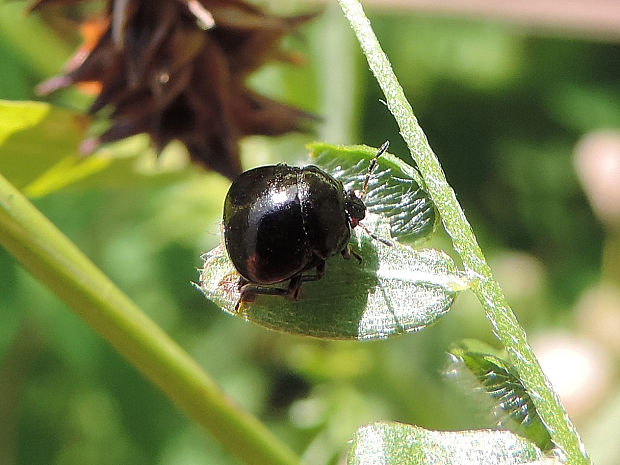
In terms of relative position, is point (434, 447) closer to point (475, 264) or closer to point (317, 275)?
point (475, 264)

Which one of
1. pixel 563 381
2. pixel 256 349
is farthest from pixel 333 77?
pixel 563 381

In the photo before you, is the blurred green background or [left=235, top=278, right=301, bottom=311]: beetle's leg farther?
the blurred green background

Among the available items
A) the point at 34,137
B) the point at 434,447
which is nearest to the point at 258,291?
the point at 434,447

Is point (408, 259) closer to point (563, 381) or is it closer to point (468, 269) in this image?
point (468, 269)

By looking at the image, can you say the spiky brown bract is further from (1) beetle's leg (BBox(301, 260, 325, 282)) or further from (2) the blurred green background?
(1) beetle's leg (BBox(301, 260, 325, 282))

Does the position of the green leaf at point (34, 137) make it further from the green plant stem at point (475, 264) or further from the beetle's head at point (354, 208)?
the green plant stem at point (475, 264)

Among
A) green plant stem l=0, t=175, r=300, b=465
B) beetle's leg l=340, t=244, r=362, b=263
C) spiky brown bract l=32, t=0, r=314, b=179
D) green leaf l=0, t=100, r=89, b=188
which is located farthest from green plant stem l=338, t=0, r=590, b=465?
green leaf l=0, t=100, r=89, b=188
